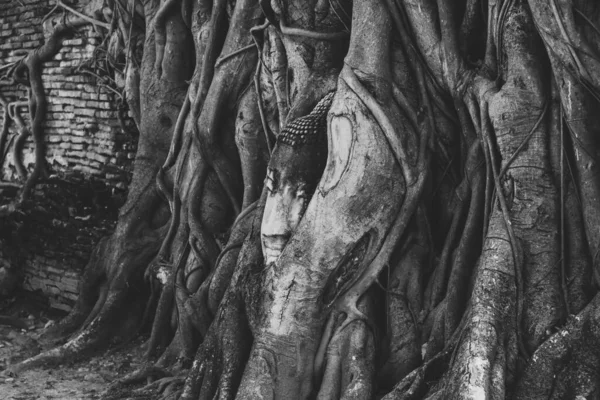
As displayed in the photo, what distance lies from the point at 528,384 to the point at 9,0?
234 inches

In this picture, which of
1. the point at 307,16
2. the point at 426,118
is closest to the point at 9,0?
the point at 307,16

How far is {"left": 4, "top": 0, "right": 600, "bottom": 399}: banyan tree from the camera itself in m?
3.45

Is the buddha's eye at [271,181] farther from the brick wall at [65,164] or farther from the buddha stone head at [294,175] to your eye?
the brick wall at [65,164]

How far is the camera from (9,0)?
7539 mm

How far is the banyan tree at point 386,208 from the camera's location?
3.45 m

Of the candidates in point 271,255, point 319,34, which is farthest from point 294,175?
point 319,34

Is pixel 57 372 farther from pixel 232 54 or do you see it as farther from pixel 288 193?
pixel 232 54

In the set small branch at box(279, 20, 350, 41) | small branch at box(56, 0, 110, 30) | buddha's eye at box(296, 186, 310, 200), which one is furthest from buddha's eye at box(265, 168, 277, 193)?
small branch at box(56, 0, 110, 30)

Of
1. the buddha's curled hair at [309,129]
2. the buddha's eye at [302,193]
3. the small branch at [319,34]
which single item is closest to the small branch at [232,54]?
A: the small branch at [319,34]

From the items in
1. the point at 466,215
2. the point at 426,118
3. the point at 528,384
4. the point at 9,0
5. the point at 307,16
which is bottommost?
the point at 528,384

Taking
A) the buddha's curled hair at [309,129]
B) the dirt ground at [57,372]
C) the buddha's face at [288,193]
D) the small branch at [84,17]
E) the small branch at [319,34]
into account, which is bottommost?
the dirt ground at [57,372]

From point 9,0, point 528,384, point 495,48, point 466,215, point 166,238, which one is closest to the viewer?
point 528,384

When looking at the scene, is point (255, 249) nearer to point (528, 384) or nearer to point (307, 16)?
point (307, 16)

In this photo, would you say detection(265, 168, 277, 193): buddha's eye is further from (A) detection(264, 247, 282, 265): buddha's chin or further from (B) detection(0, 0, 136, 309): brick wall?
(B) detection(0, 0, 136, 309): brick wall
